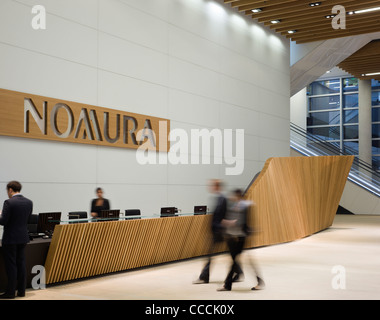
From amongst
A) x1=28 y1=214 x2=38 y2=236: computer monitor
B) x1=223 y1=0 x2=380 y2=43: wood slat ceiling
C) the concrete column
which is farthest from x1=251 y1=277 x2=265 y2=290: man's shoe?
the concrete column

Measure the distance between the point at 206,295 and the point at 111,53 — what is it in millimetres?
6778

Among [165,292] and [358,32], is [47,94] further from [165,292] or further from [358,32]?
[358,32]

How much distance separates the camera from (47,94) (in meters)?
9.89

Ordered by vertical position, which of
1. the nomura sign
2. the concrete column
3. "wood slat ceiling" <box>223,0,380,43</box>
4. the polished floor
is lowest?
the polished floor

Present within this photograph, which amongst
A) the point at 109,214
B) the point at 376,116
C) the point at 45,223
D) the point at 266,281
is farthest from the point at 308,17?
the point at 376,116

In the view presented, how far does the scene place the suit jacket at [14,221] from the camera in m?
6.25

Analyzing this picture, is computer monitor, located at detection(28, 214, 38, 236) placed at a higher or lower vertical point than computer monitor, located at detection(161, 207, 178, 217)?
lower

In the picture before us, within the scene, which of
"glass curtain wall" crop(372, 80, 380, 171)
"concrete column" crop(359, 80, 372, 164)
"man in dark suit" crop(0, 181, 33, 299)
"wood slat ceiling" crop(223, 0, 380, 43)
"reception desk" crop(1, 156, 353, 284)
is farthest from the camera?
"glass curtain wall" crop(372, 80, 380, 171)

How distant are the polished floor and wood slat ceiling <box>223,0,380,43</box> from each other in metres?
7.52

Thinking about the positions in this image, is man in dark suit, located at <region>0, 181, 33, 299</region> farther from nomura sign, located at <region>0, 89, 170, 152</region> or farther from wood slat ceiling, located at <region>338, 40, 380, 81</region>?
wood slat ceiling, located at <region>338, 40, 380, 81</region>

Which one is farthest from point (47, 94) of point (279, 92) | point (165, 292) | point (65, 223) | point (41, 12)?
point (279, 92)

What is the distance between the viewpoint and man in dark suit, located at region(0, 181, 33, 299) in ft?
20.4

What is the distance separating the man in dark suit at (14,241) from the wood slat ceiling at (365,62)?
1872 centimetres

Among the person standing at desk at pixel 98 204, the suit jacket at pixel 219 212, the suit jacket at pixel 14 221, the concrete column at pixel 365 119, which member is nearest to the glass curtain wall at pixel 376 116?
the concrete column at pixel 365 119
